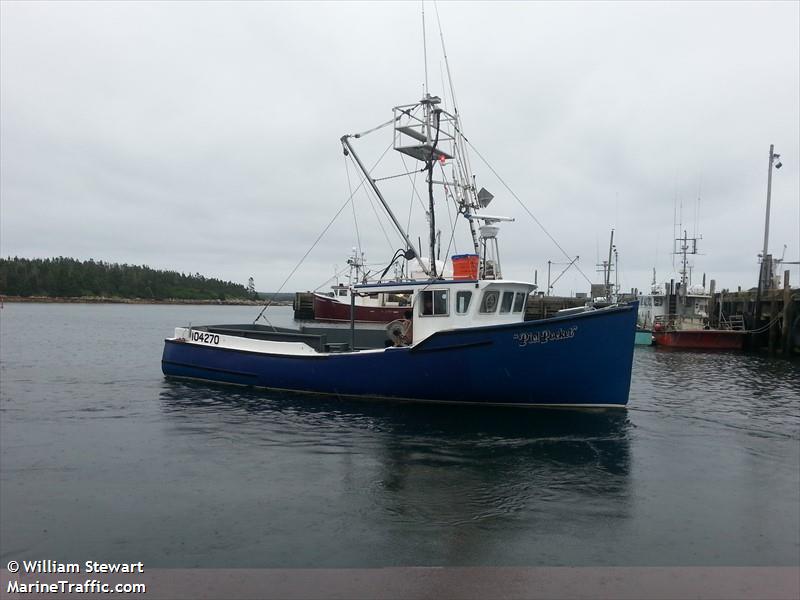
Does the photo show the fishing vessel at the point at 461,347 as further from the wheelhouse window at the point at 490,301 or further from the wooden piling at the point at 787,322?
the wooden piling at the point at 787,322

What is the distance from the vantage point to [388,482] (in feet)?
25.7

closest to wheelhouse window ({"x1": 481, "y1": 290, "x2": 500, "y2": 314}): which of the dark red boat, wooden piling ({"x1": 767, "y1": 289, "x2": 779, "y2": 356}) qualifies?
wooden piling ({"x1": 767, "y1": 289, "x2": 779, "y2": 356})

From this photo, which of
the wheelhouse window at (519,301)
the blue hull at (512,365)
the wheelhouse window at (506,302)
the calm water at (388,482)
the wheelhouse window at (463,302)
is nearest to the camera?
the calm water at (388,482)

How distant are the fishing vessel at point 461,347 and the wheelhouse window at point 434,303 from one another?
0.9 inches

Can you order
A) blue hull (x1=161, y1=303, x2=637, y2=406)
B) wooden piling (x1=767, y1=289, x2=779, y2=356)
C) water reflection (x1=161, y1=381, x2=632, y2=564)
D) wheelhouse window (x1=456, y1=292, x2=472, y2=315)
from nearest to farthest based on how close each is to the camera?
water reflection (x1=161, y1=381, x2=632, y2=564), blue hull (x1=161, y1=303, x2=637, y2=406), wheelhouse window (x1=456, y1=292, x2=472, y2=315), wooden piling (x1=767, y1=289, x2=779, y2=356)

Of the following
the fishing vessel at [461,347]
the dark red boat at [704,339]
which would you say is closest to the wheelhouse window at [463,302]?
the fishing vessel at [461,347]

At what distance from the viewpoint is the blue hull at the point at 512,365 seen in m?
11.8

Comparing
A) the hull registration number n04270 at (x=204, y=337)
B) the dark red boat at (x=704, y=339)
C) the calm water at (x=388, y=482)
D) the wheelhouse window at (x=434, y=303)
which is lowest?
the calm water at (x=388, y=482)

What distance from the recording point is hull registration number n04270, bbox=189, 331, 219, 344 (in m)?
16.2

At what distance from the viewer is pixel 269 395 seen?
1480 centimetres

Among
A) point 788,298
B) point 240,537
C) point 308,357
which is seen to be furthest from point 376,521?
point 788,298

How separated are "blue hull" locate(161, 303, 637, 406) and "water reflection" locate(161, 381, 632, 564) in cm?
41

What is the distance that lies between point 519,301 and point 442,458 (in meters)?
5.81

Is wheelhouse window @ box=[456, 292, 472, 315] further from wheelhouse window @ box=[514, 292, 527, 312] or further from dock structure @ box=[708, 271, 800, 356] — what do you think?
dock structure @ box=[708, 271, 800, 356]
